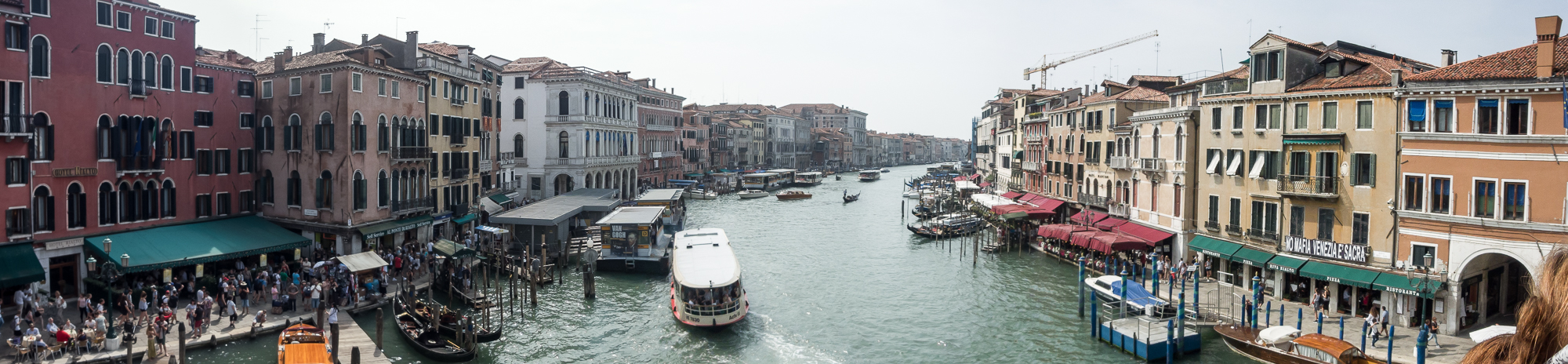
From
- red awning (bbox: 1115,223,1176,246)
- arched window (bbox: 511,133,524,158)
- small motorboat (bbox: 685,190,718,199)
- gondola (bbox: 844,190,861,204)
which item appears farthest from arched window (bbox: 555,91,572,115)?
red awning (bbox: 1115,223,1176,246)

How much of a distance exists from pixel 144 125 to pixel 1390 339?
33804 mm

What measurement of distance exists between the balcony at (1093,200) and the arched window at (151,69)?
1447 inches

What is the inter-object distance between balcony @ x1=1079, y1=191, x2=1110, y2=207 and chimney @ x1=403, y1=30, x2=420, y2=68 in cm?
3065

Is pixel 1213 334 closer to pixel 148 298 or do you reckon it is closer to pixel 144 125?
pixel 148 298

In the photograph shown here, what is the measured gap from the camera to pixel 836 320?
27.9 meters

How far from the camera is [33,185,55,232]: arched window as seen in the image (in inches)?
926

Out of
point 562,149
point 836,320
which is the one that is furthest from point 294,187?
point 562,149

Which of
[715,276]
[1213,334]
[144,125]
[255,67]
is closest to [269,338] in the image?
[144,125]

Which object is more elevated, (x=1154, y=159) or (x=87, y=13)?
(x=87, y=13)

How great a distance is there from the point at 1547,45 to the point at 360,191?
34424mm

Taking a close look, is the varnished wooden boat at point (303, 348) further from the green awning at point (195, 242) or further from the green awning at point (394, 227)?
the green awning at point (394, 227)

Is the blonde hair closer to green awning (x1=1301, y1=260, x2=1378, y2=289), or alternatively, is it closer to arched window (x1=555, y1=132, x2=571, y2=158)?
green awning (x1=1301, y1=260, x2=1378, y2=289)

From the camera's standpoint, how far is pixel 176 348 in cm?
2053

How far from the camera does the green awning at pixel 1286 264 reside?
1030 inches
